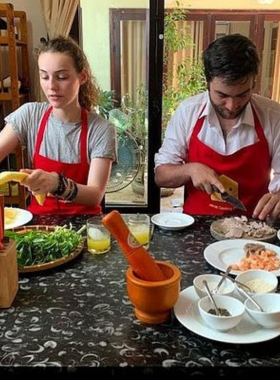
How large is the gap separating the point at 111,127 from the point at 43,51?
1.37 ft

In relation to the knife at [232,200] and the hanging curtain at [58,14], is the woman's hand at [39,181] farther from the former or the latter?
the hanging curtain at [58,14]

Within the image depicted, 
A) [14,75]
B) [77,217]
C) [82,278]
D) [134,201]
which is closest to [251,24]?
[134,201]

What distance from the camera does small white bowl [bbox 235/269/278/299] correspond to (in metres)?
1.01

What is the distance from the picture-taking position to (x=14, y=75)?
289cm

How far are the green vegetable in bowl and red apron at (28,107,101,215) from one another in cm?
46

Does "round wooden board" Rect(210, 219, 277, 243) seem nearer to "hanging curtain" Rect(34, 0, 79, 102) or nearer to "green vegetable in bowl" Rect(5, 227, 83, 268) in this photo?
"green vegetable in bowl" Rect(5, 227, 83, 268)

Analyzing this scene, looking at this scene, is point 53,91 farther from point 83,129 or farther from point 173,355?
point 173,355

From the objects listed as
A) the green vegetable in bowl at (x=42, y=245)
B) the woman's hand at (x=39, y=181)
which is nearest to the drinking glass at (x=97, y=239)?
the green vegetable in bowl at (x=42, y=245)

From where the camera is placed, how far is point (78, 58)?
1.83 m

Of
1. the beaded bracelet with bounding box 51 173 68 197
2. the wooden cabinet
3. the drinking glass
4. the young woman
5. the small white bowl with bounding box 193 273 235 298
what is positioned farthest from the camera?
the wooden cabinet

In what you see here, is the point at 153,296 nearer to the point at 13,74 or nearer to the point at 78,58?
the point at 78,58

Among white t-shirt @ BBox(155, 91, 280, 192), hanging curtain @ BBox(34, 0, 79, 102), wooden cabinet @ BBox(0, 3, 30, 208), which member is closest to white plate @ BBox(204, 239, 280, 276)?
white t-shirt @ BBox(155, 91, 280, 192)

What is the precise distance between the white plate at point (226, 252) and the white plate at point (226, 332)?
236 mm

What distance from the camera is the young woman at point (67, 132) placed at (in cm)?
175
